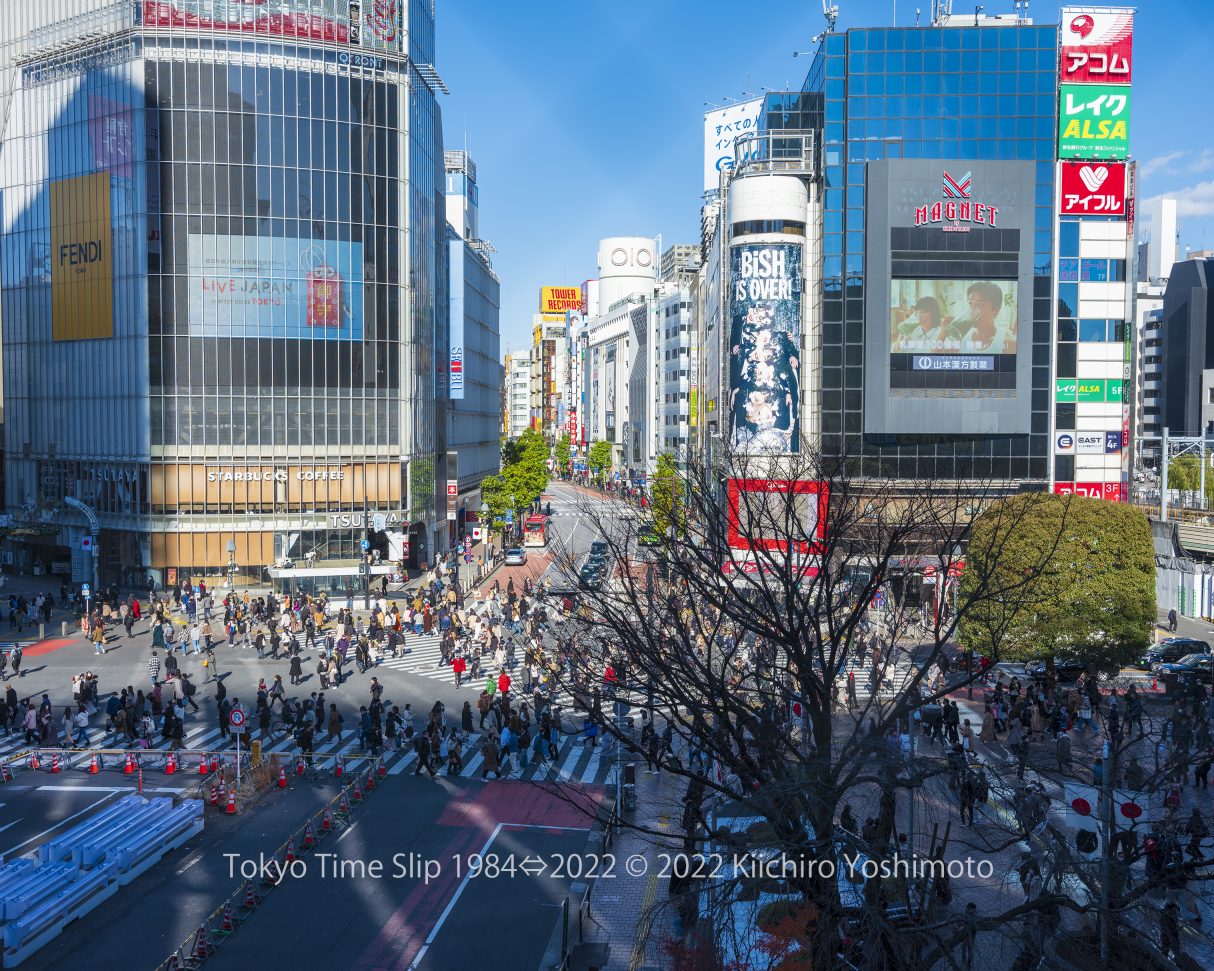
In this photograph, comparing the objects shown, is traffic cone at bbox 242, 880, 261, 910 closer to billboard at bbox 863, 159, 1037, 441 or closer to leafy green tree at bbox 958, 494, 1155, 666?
leafy green tree at bbox 958, 494, 1155, 666

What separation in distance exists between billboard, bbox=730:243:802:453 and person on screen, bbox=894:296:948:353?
18.3 feet

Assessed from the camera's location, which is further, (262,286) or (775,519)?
(262,286)

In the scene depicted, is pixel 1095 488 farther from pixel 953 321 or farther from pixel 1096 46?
pixel 1096 46

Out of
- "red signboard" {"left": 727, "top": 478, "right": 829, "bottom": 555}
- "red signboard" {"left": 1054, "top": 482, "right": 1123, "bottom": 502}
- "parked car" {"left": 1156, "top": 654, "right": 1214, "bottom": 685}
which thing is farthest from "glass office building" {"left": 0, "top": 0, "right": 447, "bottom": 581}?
"red signboard" {"left": 727, "top": 478, "right": 829, "bottom": 555}

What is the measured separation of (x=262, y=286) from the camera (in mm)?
57406

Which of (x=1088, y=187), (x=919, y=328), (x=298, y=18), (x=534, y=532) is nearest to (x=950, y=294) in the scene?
(x=919, y=328)

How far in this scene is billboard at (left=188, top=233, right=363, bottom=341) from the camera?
57.1 meters

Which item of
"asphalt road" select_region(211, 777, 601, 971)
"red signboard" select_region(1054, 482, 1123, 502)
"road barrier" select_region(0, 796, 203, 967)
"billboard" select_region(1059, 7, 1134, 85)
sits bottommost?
"asphalt road" select_region(211, 777, 601, 971)

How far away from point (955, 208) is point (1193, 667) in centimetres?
2934

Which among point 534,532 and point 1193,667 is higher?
point 534,532

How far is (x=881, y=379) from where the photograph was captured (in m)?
57.8

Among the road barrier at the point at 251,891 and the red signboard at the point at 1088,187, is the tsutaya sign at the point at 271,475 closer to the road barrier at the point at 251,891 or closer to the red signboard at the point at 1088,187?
the road barrier at the point at 251,891

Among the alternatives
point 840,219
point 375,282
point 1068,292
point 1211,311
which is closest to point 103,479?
point 375,282

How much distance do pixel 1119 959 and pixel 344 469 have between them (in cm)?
5357
